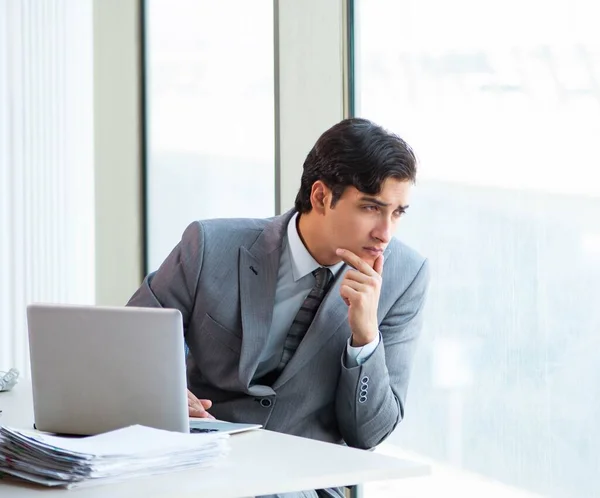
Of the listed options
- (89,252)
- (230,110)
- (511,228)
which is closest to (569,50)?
(511,228)

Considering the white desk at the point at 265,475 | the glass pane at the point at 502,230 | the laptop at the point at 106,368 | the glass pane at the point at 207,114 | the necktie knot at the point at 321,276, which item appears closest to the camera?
the white desk at the point at 265,475

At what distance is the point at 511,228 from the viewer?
8.96ft

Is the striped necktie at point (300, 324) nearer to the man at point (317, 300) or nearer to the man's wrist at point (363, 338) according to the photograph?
the man at point (317, 300)

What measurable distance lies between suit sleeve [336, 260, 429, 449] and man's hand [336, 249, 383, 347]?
50 mm

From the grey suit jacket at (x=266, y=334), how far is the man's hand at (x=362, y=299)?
0.17ft

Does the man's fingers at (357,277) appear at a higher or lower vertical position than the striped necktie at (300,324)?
higher

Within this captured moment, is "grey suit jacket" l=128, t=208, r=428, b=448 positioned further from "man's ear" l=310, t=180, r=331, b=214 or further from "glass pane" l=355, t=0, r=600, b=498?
"glass pane" l=355, t=0, r=600, b=498

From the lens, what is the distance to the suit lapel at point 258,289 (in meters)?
2.26

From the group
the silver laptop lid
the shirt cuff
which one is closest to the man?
the shirt cuff

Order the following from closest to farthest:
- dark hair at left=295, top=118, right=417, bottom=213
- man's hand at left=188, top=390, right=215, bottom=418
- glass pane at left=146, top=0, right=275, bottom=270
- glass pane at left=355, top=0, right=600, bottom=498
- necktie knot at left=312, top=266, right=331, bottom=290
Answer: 1. man's hand at left=188, top=390, right=215, bottom=418
2. dark hair at left=295, top=118, right=417, bottom=213
3. necktie knot at left=312, top=266, right=331, bottom=290
4. glass pane at left=355, top=0, right=600, bottom=498
5. glass pane at left=146, top=0, right=275, bottom=270

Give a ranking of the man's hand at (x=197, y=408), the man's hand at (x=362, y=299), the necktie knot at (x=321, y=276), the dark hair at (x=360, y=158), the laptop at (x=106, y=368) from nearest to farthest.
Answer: the laptop at (x=106, y=368), the man's hand at (x=197, y=408), the man's hand at (x=362, y=299), the dark hair at (x=360, y=158), the necktie knot at (x=321, y=276)

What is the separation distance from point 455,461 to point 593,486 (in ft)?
1.69

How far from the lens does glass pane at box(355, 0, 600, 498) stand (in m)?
2.53

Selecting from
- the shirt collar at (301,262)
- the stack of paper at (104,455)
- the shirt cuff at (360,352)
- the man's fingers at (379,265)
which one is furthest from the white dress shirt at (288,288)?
the stack of paper at (104,455)
